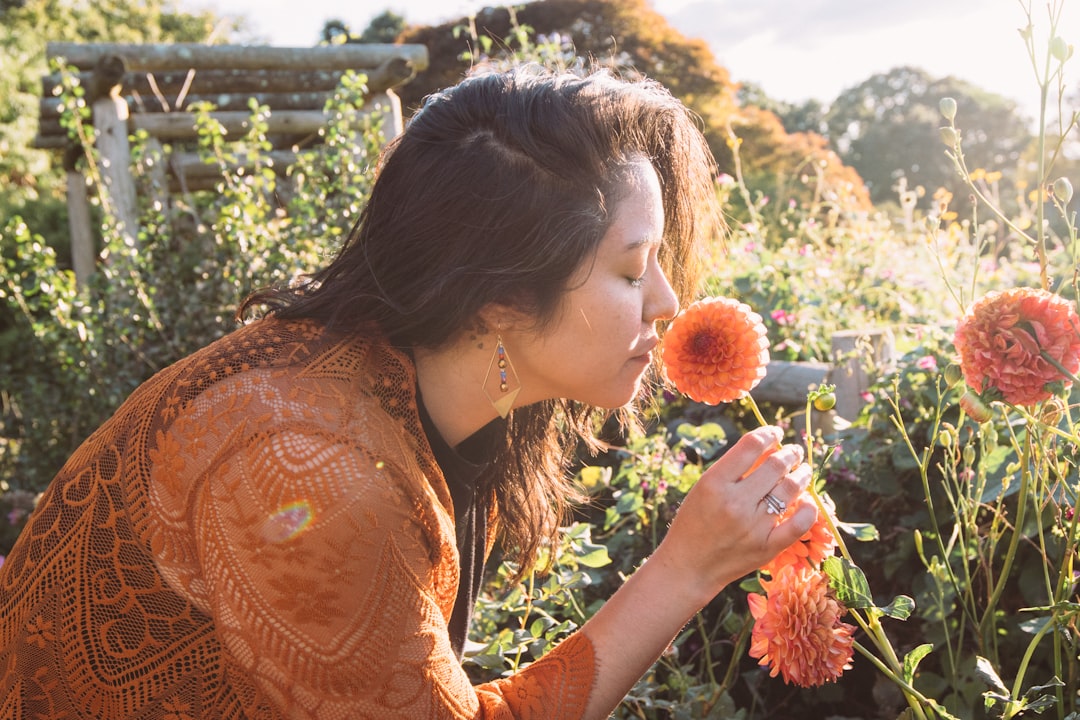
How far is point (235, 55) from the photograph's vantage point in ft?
18.5

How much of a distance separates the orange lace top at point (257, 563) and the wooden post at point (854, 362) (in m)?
1.62

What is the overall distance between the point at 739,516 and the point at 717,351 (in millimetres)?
223

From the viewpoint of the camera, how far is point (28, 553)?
4.66 feet

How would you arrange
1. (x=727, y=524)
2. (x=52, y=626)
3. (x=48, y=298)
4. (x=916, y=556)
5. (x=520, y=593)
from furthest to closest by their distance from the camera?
(x=48, y=298) < (x=916, y=556) < (x=520, y=593) < (x=52, y=626) < (x=727, y=524)

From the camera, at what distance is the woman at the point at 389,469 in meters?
1.19

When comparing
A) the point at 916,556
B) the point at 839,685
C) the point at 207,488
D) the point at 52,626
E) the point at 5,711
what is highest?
the point at 207,488

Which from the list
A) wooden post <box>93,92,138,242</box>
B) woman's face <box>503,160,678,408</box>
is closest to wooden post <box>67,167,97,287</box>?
wooden post <box>93,92,138,242</box>

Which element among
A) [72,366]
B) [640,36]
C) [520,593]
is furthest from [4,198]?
[520,593]

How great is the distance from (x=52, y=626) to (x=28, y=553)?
0.45 ft

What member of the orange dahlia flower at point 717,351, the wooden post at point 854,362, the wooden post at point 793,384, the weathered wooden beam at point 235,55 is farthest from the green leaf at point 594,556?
the weathered wooden beam at point 235,55

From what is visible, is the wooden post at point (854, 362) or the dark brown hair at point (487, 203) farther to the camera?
the wooden post at point (854, 362)

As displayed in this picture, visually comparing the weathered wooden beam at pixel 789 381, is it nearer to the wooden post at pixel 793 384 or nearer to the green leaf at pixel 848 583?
the wooden post at pixel 793 384

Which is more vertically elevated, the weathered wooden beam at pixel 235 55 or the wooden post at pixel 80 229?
the weathered wooden beam at pixel 235 55

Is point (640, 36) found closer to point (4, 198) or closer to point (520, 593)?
point (4, 198)
